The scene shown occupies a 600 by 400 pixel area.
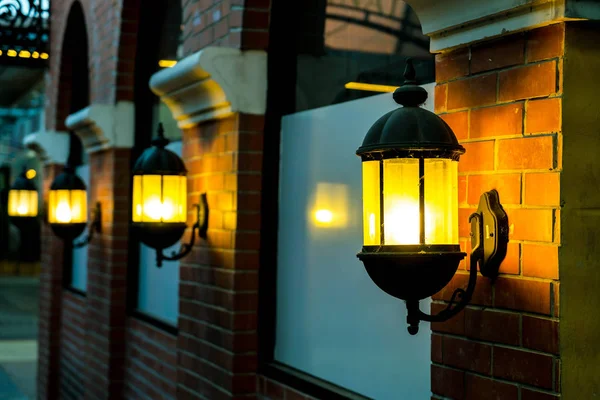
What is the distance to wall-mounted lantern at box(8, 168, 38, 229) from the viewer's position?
8203 millimetres

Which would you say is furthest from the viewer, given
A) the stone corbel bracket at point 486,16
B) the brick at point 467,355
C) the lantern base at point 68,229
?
the lantern base at point 68,229

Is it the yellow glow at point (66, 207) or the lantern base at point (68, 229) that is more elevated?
the yellow glow at point (66, 207)

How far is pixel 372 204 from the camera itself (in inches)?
88.0

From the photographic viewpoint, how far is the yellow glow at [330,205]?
3.40 m

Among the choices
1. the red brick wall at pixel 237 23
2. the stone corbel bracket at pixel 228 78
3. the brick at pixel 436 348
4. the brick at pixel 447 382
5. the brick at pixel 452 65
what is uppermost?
the red brick wall at pixel 237 23

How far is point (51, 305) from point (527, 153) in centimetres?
682

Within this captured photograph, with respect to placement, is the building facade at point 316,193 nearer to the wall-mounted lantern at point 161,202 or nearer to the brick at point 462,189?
the brick at point 462,189

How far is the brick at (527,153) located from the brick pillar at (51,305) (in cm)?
636

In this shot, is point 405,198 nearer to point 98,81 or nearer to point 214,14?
point 214,14

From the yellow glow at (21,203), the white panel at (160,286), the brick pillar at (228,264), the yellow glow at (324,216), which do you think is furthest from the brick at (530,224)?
the yellow glow at (21,203)

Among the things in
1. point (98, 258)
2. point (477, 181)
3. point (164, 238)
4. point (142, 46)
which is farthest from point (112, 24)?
point (477, 181)

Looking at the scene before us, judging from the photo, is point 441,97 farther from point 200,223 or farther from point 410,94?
point 200,223

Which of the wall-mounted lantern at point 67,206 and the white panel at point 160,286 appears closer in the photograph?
the white panel at point 160,286

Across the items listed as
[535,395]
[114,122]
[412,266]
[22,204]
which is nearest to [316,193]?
[412,266]
